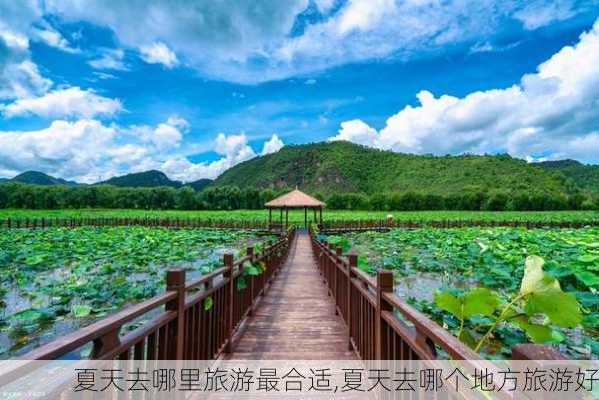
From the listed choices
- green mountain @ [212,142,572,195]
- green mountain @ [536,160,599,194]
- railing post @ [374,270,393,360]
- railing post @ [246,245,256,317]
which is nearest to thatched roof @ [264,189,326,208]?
railing post @ [246,245,256,317]

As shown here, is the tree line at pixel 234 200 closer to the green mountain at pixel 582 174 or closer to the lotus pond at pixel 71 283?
the green mountain at pixel 582 174

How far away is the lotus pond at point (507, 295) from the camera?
134cm

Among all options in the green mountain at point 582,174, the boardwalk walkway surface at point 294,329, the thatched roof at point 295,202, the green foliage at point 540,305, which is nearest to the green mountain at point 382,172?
the green mountain at point 582,174

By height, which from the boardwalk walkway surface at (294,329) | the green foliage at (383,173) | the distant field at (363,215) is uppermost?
the green foliage at (383,173)

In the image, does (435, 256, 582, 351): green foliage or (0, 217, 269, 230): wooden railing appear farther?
(0, 217, 269, 230): wooden railing

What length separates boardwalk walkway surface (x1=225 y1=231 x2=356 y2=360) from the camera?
381 cm

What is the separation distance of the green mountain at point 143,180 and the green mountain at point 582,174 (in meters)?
125

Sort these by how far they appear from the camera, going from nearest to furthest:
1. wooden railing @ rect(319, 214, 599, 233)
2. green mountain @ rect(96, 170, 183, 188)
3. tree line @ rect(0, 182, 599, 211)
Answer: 1. wooden railing @ rect(319, 214, 599, 233)
2. tree line @ rect(0, 182, 599, 211)
3. green mountain @ rect(96, 170, 183, 188)

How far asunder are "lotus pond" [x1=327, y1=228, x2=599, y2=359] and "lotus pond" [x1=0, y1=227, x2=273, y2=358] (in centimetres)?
259

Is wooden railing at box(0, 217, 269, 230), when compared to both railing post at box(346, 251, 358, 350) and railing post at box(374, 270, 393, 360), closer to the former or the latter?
railing post at box(346, 251, 358, 350)

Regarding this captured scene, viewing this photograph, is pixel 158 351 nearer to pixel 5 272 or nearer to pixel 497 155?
pixel 5 272

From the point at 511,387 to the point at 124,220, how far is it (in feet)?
106

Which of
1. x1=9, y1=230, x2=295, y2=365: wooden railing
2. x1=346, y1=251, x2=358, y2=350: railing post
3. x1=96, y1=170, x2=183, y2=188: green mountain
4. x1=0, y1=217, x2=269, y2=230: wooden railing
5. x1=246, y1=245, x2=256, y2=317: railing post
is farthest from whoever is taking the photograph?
x1=96, y1=170, x2=183, y2=188: green mountain

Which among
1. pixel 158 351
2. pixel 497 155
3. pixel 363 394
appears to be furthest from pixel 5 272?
pixel 497 155
